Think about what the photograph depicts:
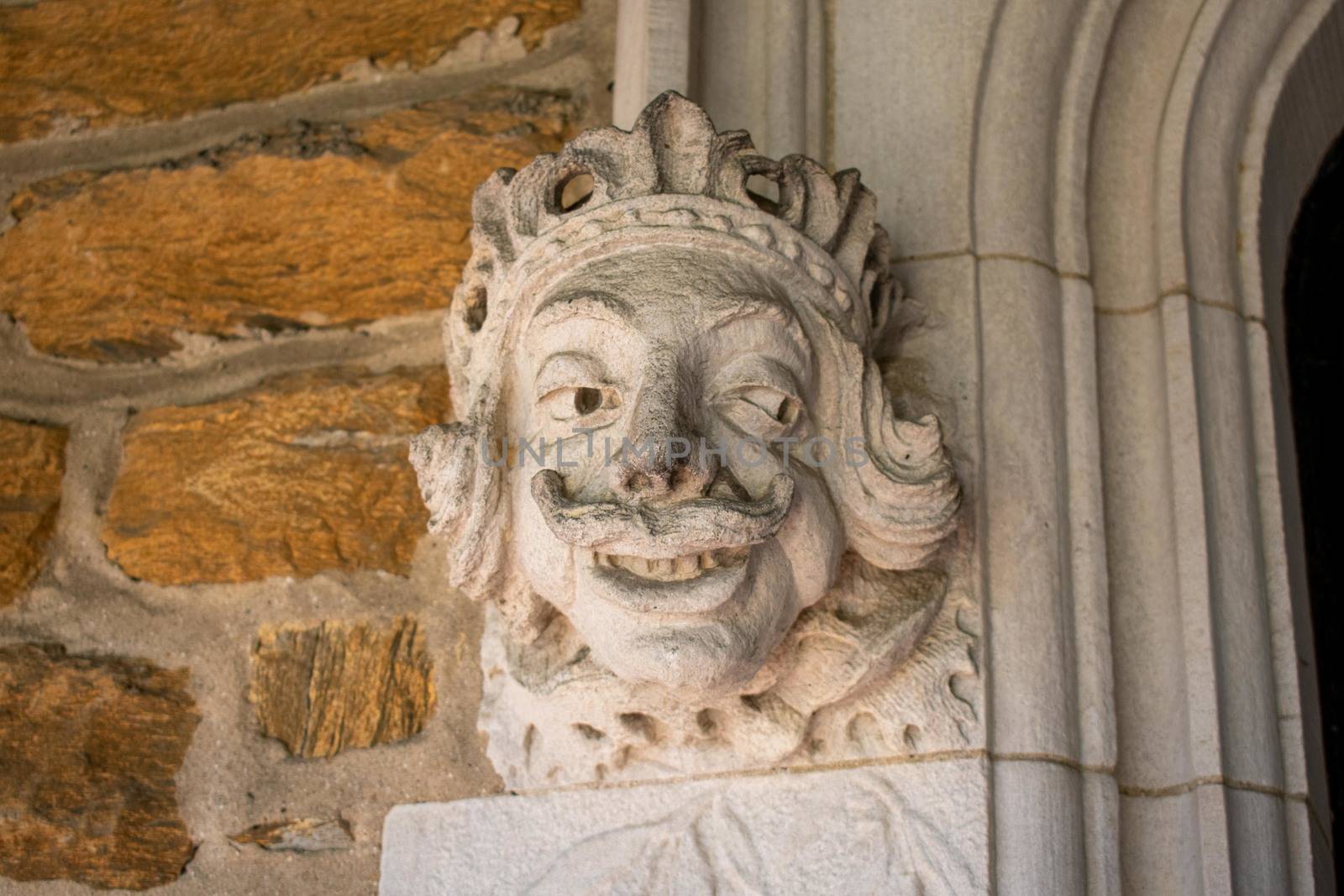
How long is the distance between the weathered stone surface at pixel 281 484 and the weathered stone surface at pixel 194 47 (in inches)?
17.0

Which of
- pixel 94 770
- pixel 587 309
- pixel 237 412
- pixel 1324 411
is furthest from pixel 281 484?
pixel 1324 411

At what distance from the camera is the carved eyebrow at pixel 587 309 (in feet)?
4.62

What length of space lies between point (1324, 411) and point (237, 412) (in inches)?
50.4

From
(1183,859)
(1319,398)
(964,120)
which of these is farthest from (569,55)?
(1183,859)

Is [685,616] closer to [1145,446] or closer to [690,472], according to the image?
[690,472]

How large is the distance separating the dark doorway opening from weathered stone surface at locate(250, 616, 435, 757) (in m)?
0.99

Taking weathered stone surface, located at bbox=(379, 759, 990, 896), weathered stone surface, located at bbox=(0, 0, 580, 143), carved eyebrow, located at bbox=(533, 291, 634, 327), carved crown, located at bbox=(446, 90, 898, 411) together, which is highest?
weathered stone surface, located at bbox=(0, 0, 580, 143)

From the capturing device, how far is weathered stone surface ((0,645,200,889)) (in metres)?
1.77

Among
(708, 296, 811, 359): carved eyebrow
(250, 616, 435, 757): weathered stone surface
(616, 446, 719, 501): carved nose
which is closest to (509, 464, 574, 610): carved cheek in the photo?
(616, 446, 719, 501): carved nose

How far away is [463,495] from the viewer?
147cm

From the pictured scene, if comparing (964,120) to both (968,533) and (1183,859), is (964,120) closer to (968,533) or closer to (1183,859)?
(968,533)

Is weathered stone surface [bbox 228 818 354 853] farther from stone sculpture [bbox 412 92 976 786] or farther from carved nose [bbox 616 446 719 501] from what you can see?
carved nose [bbox 616 446 719 501]

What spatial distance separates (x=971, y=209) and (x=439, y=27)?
0.75 metres

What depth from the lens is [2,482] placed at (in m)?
1.99
